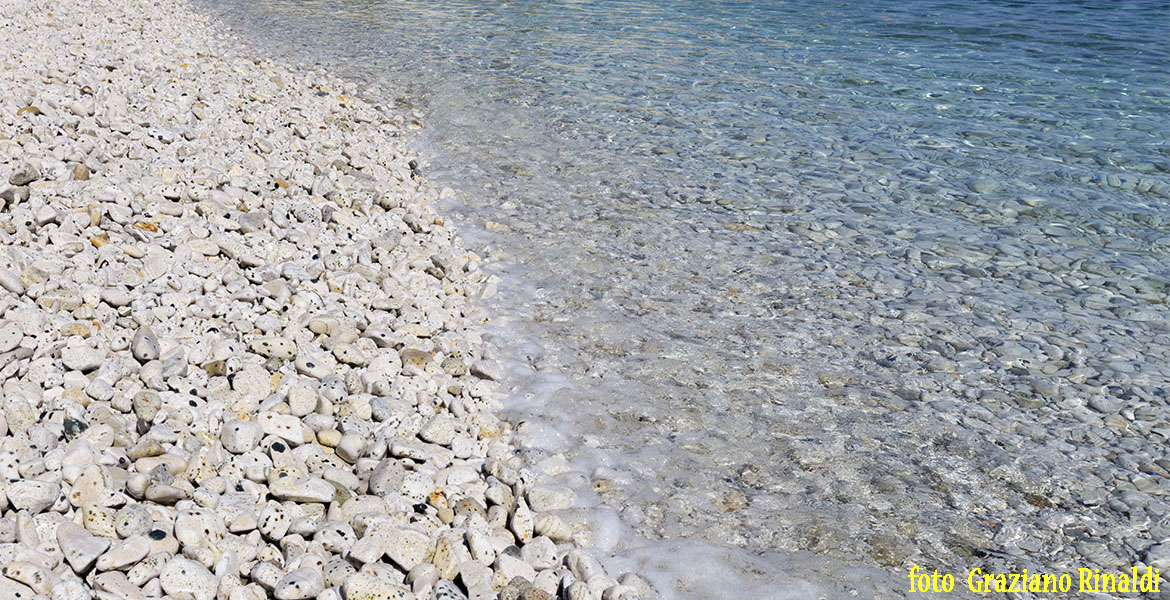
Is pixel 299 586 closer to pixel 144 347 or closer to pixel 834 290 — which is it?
pixel 144 347

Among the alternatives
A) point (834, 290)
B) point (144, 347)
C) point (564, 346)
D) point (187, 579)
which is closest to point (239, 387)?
point (144, 347)

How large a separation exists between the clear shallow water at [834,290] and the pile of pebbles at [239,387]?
0.45 m

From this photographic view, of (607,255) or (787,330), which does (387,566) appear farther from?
(607,255)

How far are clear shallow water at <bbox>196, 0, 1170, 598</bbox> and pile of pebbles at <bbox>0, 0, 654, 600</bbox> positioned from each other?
45cm

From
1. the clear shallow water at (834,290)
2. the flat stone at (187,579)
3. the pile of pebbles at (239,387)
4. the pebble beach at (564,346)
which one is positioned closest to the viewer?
the flat stone at (187,579)

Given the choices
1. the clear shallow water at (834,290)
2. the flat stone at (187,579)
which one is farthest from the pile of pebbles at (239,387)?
the clear shallow water at (834,290)

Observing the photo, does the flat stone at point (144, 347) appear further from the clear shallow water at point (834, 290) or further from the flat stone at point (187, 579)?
the clear shallow water at point (834, 290)

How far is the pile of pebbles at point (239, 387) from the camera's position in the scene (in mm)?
3082

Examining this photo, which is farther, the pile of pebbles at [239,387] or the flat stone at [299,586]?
the pile of pebbles at [239,387]

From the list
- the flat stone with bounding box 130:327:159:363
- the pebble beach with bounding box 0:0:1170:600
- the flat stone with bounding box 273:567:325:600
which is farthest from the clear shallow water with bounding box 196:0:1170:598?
the flat stone with bounding box 130:327:159:363

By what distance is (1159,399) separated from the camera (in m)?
4.92

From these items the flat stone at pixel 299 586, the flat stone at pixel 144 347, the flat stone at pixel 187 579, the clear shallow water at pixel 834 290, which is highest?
the flat stone at pixel 144 347

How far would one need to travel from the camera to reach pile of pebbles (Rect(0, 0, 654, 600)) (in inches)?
121

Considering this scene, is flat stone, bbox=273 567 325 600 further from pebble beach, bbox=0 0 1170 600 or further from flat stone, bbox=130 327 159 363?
flat stone, bbox=130 327 159 363
